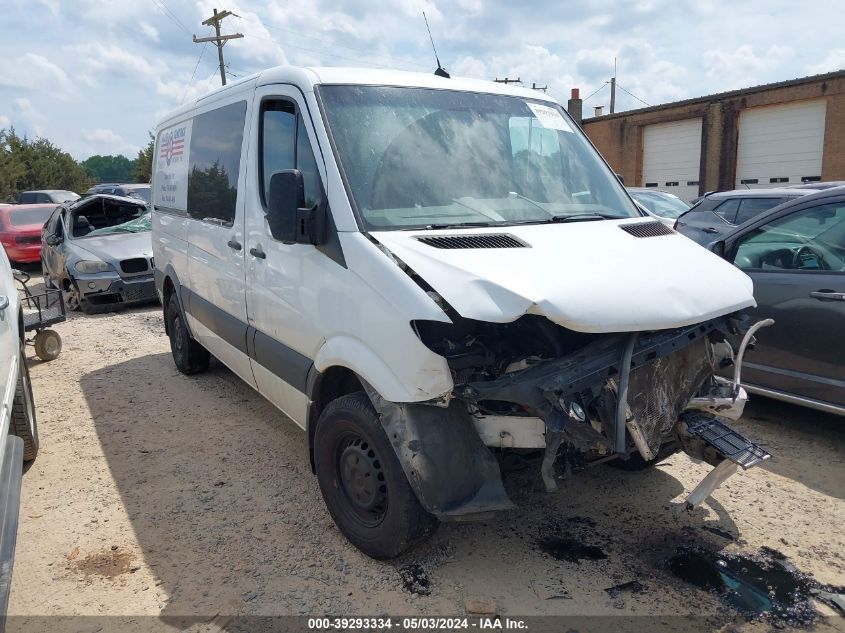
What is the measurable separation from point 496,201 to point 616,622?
211 cm

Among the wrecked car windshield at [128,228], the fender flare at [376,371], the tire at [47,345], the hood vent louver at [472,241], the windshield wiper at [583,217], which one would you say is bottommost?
the tire at [47,345]

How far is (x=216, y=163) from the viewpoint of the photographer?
489 centimetres

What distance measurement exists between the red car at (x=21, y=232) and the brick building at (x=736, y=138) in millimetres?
21101

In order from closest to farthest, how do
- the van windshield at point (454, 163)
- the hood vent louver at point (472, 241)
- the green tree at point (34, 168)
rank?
the hood vent louver at point (472, 241) < the van windshield at point (454, 163) < the green tree at point (34, 168)

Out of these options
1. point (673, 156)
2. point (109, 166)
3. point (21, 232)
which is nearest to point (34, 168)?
point (21, 232)

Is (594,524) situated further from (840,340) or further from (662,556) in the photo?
(840,340)

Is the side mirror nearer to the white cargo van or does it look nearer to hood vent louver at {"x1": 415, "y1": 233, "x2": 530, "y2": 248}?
the white cargo van

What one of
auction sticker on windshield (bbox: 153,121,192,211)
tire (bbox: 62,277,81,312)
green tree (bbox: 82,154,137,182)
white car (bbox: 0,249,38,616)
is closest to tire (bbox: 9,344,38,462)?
white car (bbox: 0,249,38,616)

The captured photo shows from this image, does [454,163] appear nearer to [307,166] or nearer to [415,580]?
[307,166]

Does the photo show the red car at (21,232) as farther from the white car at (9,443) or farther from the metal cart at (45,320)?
the white car at (9,443)

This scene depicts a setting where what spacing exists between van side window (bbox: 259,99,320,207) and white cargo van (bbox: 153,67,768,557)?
0.06 ft

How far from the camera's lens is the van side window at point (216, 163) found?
4.48m

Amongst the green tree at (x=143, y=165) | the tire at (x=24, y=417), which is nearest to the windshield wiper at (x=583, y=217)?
the tire at (x=24, y=417)

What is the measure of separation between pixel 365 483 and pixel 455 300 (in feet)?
3.86
